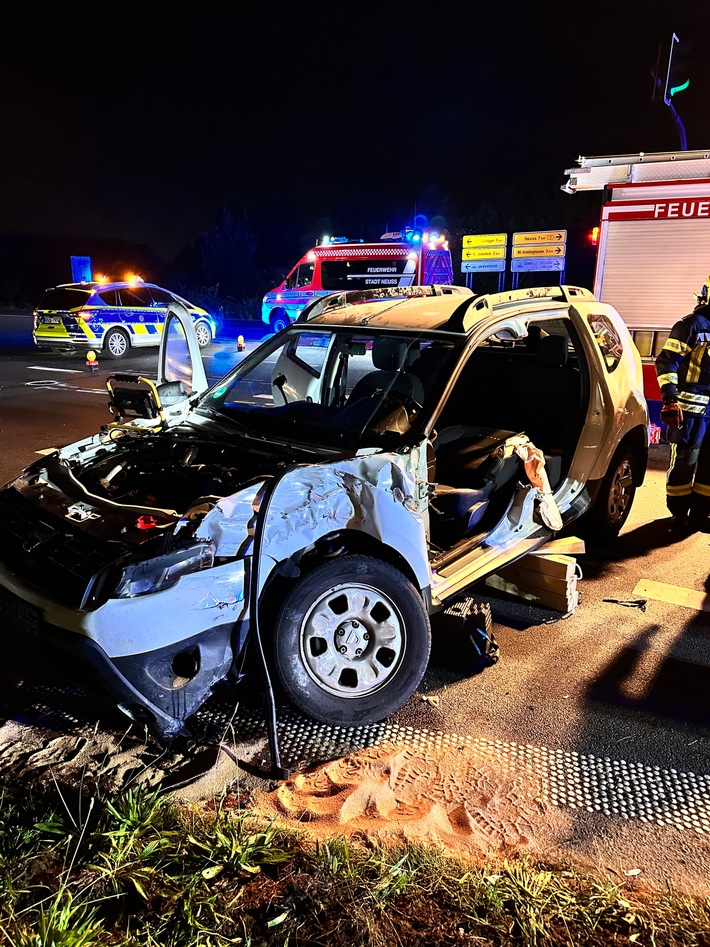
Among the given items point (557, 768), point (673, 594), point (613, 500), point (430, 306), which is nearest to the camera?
point (557, 768)

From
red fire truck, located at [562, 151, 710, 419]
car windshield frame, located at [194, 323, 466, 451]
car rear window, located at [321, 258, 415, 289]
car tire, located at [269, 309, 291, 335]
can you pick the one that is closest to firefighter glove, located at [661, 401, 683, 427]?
car windshield frame, located at [194, 323, 466, 451]

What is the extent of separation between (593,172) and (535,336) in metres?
5.36

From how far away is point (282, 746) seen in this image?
2.90 m

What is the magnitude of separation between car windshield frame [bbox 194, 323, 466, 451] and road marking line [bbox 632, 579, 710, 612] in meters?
2.09

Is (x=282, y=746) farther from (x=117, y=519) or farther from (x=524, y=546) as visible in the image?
(x=524, y=546)

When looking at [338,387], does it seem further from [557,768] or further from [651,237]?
[651,237]

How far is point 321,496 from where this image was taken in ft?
9.14

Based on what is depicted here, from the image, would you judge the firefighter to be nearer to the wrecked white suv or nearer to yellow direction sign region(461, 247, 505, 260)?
the wrecked white suv

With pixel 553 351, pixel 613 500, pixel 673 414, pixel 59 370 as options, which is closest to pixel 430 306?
pixel 553 351

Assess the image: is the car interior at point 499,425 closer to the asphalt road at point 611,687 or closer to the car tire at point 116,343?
the asphalt road at point 611,687

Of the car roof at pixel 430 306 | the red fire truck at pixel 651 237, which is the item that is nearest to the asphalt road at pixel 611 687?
the car roof at pixel 430 306

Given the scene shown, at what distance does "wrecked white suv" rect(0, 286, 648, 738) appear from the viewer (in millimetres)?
2561

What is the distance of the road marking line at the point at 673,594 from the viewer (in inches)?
167

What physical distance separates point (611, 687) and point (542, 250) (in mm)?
25945
